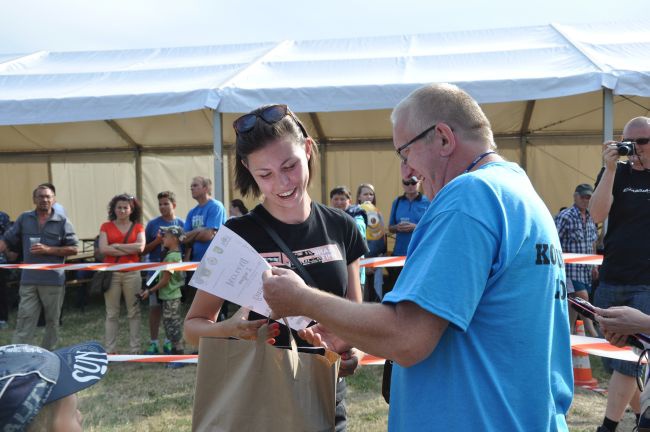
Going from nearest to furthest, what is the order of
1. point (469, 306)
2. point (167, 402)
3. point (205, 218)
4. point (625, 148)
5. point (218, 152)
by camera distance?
point (469, 306)
point (625, 148)
point (167, 402)
point (205, 218)
point (218, 152)

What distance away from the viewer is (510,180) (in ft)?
4.66

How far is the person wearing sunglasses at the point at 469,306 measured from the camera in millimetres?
1266

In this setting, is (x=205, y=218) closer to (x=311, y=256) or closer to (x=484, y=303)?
(x=311, y=256)

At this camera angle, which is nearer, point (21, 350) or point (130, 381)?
point (21, 350)

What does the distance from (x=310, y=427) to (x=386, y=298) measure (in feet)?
2.02

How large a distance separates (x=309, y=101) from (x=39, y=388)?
6.62m

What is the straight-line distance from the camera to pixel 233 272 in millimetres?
1820

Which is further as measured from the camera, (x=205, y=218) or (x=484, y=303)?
(x=205, y=218)

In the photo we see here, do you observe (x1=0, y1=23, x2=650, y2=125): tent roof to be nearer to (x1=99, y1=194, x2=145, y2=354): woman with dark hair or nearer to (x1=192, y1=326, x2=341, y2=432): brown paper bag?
(x1=99, y1=194, x2=145, y2=354): woman with dark hair

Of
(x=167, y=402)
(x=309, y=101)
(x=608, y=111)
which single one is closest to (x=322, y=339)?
(x=167, y=402)

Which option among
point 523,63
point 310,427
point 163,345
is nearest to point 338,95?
point 523,63

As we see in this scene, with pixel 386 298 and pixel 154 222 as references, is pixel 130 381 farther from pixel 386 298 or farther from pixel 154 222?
pixel 386 298

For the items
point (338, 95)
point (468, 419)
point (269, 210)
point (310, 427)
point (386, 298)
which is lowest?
point (310, 427)

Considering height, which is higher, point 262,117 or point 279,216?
point 262,117
